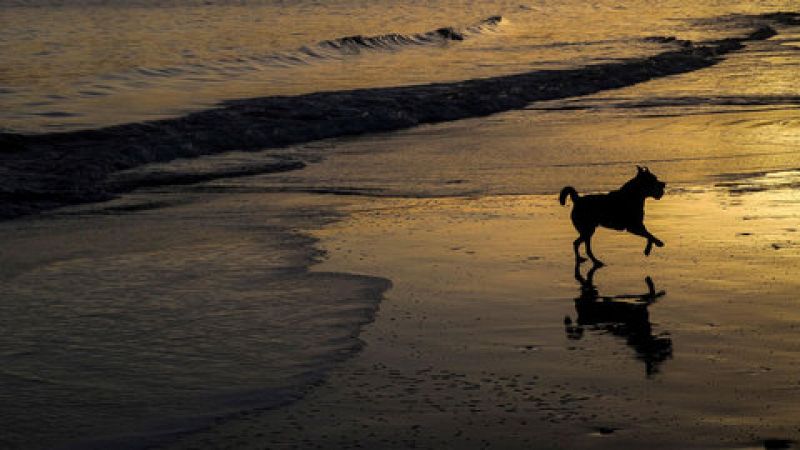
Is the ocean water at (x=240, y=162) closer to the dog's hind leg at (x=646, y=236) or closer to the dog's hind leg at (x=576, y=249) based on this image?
the dog's hind leg at (x=576, y=249)

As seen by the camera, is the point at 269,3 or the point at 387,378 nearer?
the point at 387,378

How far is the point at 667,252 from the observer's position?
30.3 ft

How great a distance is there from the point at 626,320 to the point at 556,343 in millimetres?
680

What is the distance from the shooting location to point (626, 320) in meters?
7.50

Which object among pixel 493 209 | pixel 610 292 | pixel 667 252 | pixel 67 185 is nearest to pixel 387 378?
pixel 610 292

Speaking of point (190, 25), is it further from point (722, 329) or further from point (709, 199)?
point (722, 329)

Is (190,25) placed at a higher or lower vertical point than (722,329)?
higher

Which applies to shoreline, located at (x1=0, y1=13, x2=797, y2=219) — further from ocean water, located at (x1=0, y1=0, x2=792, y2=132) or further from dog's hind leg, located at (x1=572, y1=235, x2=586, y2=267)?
dog's hind leg, located at (x1=572, y1=235, x2=586, y2=267)

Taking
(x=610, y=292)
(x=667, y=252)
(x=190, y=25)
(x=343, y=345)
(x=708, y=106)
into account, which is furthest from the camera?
(x=190, y=25)

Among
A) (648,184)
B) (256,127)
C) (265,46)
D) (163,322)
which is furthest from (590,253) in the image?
(265,46)

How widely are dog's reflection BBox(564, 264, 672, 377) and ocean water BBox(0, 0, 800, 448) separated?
1346 mm

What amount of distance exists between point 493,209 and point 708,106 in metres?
9.04

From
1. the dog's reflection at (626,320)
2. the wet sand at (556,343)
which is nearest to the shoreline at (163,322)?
the wet sand at (556,343)

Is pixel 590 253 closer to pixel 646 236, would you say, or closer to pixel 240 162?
pixel 646 236
